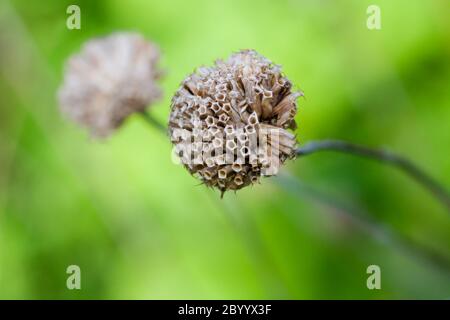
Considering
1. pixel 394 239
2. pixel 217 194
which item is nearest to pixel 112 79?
pixel 217 194

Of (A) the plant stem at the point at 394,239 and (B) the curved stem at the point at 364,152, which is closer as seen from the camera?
(B) the curved stem at the point at 364,152

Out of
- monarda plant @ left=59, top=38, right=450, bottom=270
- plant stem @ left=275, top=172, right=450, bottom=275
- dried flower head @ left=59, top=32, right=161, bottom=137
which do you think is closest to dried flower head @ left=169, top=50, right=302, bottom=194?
monarda plant @ left=59, top=38, right=450, bottom=270

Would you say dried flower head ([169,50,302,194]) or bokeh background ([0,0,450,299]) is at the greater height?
bokeh background ([0,0,450,299])

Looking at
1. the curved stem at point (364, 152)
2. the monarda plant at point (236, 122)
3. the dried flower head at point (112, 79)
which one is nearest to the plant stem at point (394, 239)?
the curved stem at point (364, 152)

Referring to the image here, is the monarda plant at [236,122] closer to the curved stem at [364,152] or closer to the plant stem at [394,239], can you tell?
the curved stem at [364,152]

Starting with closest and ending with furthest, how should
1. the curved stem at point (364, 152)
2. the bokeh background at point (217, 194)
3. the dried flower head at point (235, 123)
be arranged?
the dried flower head at point (235, 123) < the curved stem at point (364, 152) < the bokeh background at point (217, 194)

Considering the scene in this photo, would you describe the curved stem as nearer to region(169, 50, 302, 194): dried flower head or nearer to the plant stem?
region(169, 50, 302, 194): dried flower head
